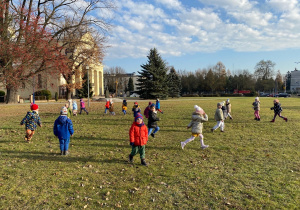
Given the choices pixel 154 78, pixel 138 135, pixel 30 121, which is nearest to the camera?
pixel 138 135

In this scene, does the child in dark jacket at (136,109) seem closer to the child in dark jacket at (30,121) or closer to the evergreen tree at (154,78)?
the child in dark jacket at (30,121)

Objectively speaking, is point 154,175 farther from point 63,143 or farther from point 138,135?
point 63,143

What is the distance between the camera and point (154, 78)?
44188 mm

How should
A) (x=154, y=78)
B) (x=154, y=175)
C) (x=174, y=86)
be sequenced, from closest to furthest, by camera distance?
1. (x=154, y=175)
2. (x=154, y=78)
3. (x=174, y=86)

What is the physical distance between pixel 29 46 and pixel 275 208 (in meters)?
17.2

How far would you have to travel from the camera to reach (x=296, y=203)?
3729mm

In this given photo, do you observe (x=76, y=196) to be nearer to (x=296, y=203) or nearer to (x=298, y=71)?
(x=296, y=203)

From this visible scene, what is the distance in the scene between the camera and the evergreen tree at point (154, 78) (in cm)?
4378

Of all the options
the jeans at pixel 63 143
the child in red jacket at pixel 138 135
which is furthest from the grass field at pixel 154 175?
the child in red jacket at pixel 138 135

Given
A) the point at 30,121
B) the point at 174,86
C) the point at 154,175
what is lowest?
the point at 154,175

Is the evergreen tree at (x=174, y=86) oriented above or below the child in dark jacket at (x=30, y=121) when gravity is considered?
above

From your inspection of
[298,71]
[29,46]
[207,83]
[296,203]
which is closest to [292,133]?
[296,203]

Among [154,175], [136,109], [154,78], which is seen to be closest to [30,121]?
[136,109]

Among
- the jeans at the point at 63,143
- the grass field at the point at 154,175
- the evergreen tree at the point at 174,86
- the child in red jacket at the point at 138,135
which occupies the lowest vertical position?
the grass field at the point at 154,175
